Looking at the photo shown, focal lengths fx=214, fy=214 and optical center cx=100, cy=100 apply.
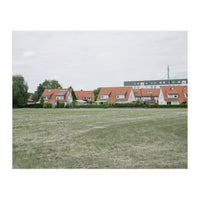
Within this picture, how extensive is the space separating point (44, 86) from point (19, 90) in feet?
2.54

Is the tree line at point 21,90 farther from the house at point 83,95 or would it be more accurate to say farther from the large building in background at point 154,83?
the large building in background at point 154,83

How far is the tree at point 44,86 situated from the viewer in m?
5.34

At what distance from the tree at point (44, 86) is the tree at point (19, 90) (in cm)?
43

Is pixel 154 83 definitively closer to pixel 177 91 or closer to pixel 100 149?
pixel 177 91

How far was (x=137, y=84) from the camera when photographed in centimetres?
571

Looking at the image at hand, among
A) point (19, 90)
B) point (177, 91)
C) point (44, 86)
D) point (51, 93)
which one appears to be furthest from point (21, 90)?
point (177, 91)

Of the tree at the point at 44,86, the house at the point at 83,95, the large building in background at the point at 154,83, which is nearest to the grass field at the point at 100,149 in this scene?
the tree at the point at 44,86

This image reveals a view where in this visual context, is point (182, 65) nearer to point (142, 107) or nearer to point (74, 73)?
point (74, 73)

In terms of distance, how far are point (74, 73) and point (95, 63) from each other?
23.2 inches

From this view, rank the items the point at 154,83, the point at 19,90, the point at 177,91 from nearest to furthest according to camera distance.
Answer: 1. the point at 19,90
2. the point at 177,91
3. the point at 154,83

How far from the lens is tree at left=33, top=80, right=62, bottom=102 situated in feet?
17.5

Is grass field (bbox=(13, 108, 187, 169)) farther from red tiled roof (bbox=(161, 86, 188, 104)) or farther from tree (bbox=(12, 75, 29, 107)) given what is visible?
red tiled roof (bbox=(161, 86, 188, 104))

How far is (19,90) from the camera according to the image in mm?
4801
